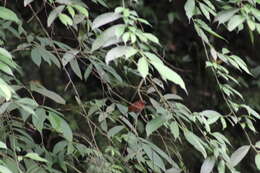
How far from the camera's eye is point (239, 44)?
6.93ft

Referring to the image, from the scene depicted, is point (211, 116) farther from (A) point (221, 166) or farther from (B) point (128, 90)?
(B) point (128, 90)

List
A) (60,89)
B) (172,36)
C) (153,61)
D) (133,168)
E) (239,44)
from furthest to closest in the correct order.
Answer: (60,89)
(172,36)
(239,44)
(133,168)
(153,61)

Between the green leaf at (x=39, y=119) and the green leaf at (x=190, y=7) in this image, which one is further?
the green leaf at (x=190, y=7)

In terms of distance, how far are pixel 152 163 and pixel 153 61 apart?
1.29 feet

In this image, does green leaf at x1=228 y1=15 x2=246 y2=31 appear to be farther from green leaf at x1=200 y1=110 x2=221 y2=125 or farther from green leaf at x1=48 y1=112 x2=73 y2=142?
green leaf at x1=48 y1=112 x2=73 y2=142

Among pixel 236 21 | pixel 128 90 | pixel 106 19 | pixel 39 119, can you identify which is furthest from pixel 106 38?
pixel 128 90

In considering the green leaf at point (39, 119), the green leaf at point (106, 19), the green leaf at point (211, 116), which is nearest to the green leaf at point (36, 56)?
the green leaf at point (39, 119)

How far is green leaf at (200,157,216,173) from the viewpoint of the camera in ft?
3.38

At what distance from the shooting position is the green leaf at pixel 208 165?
1.03 m

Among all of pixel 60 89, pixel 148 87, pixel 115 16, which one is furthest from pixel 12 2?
pixel 115 16

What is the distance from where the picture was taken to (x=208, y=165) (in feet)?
3.40

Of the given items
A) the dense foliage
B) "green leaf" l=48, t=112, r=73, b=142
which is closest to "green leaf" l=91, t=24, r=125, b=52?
the dense foliage

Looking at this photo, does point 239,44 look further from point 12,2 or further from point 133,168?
point 133,168

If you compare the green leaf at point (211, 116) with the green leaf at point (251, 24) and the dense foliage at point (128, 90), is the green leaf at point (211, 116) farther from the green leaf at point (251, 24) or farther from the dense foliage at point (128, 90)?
the green leaf at point (251, 24)
